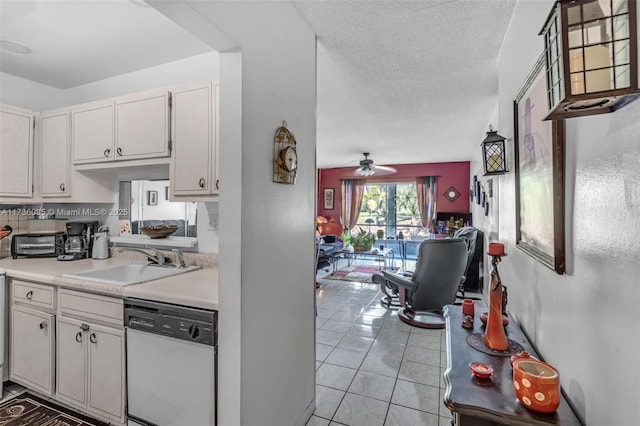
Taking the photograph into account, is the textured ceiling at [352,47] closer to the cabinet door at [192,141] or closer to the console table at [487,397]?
the cabinet door at [192,141]

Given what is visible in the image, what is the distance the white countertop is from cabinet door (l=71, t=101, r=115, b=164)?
843mm

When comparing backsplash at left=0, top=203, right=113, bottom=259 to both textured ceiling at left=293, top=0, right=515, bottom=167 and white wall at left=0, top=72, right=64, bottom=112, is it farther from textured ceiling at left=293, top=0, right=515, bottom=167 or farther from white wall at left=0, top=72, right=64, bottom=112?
textured ceiling at left=293, top=0, right=515, bottom=167

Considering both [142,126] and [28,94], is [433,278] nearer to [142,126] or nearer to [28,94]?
[142,126]

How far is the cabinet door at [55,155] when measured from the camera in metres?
2.55

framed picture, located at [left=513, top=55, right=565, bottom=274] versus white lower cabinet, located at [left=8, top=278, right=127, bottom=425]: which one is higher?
framed picture, located at [left=513, top=55, right=565, bottom=274]

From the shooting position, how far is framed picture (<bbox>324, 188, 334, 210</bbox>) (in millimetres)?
8828

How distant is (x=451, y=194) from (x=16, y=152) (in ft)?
24.5

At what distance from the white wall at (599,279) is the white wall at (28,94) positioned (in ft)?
12.8

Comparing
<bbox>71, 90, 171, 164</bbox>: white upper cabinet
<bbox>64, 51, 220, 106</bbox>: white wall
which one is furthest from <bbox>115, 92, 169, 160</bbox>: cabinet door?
<bbox>64, 51, 220, 106</bbox>: white wall

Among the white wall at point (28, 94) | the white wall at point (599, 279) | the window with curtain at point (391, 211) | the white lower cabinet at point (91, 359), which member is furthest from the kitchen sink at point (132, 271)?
the window with curtain at point (391, 211)

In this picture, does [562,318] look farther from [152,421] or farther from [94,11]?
[94,11]

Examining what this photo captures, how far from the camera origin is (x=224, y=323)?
1.39 metres

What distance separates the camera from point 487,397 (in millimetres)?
956

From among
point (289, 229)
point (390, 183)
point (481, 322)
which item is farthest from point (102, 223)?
point (390, 183)
